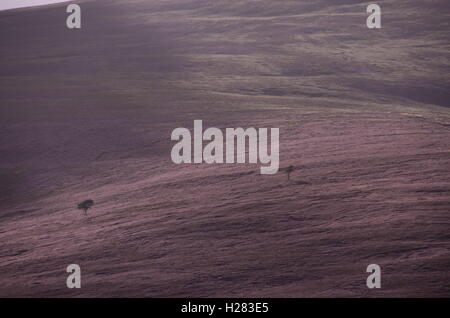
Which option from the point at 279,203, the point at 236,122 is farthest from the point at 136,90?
the point at 279,203

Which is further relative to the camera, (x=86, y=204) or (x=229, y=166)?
(x=229, y=166)

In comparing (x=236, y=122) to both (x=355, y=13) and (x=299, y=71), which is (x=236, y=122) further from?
(x=355, y=13)

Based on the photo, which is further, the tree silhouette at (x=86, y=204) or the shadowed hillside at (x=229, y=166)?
the tree silhouette at (x=86, y=204)

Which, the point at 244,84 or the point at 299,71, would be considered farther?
the point at 299,71

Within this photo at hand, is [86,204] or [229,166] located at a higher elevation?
[229,166]

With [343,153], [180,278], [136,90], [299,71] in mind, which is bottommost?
[180,278]

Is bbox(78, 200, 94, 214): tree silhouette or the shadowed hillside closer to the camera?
the shadowed hillside

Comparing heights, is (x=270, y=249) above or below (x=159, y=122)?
below

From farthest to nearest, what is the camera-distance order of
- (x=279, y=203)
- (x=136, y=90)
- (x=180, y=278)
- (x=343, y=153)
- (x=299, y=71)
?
(x=299, y=71) → (x=136, y=90) → (x=343, y=153) → (x=279, y=203) → (x=180, y=278)
